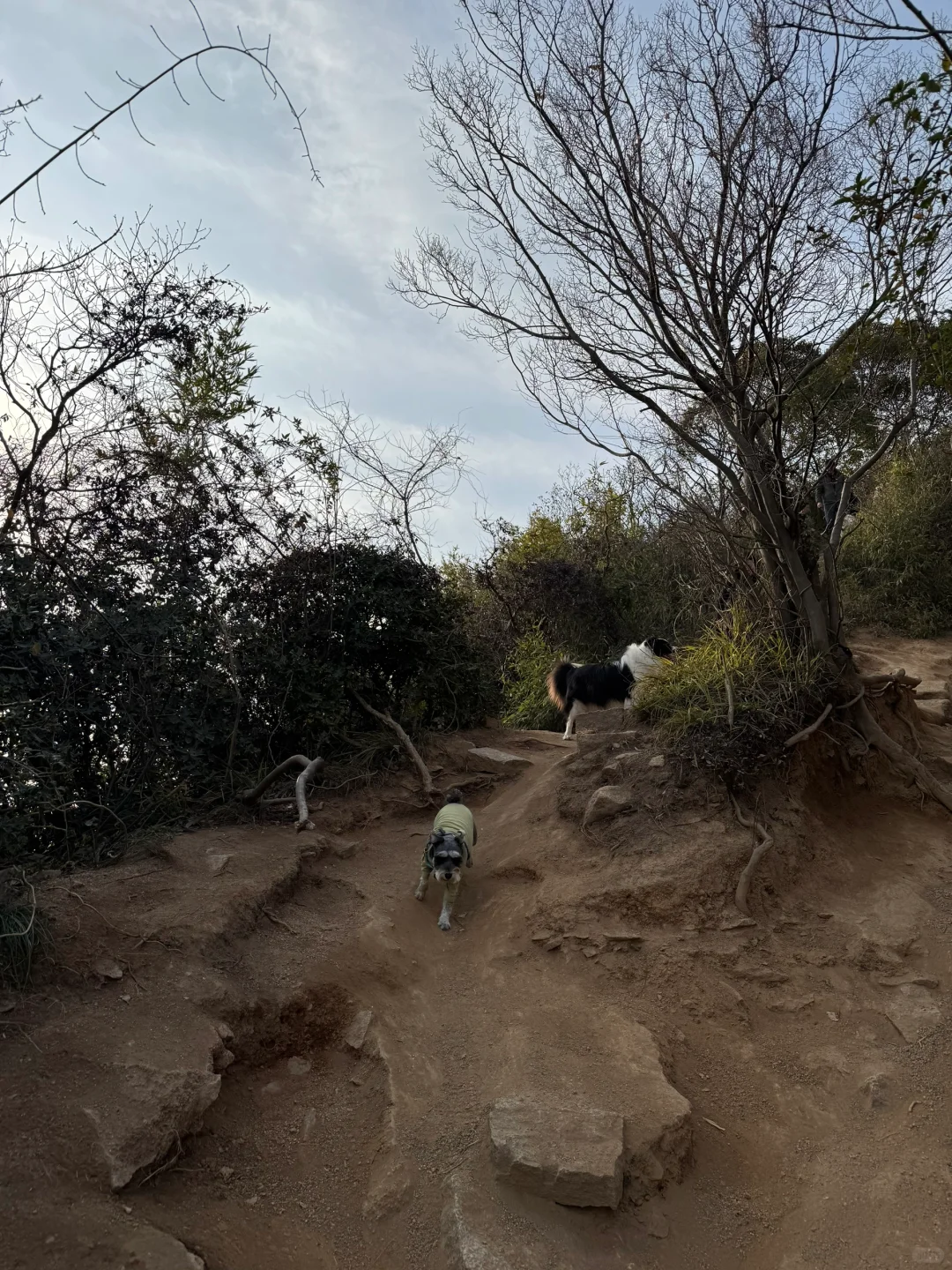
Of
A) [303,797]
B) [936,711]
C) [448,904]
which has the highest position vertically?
[936,711]

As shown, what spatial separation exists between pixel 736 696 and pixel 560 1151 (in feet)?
12.3

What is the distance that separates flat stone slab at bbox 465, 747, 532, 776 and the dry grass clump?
153 centimetres

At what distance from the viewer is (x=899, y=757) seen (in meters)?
6.52

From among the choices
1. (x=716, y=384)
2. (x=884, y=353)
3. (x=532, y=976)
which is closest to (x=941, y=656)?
(x=884, y=353)

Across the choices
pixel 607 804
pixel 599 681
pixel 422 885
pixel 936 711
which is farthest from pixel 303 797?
pixel 936 711

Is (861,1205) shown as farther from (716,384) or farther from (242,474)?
(242,474)

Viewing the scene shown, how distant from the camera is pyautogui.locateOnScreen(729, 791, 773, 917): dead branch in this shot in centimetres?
521

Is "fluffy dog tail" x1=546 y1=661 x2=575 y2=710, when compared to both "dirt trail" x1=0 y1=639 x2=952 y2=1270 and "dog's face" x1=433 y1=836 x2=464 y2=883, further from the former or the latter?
"dog's face" x1=433 y1=836 x2=464 y2=883

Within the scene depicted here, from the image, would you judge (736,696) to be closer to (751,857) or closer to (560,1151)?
(751,857)

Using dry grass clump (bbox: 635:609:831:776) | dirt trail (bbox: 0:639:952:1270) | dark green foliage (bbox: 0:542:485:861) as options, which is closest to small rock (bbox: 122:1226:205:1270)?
dirt trail (bbox: 0:639:952:1270)

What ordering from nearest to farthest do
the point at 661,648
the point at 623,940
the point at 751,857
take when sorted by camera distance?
the point at 623,940
the point at 751,857
the point at 661,648

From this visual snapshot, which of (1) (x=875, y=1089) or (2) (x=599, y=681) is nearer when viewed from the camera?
(1) (x=875, y=1089)

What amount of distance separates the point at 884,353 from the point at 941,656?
4952mm

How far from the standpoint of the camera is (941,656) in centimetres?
1110
